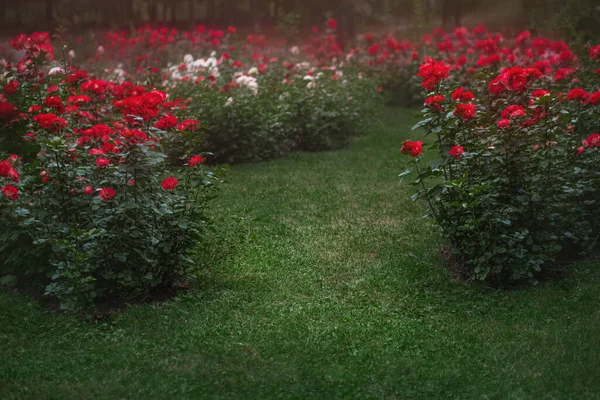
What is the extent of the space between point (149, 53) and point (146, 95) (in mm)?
10755

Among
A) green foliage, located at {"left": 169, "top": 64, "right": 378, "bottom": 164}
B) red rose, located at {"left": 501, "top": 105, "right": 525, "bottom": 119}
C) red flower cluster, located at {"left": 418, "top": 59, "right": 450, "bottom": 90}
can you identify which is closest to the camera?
red rose, located at {"left": 501, "top": 105, "right": 525, "bottom": 119}

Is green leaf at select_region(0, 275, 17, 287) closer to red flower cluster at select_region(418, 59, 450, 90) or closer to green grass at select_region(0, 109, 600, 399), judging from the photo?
green grass at select_region(0, 109, 600, 399)

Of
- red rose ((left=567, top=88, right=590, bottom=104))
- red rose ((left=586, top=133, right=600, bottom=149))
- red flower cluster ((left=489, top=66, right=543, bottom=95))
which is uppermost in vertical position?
red flower cluster ((left=489, top=66, right=543, bottom=95))

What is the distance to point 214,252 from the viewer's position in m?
6.32

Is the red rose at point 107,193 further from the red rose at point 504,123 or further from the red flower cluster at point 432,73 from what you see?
the red rose at point 504,123

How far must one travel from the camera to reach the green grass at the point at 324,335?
166 inches

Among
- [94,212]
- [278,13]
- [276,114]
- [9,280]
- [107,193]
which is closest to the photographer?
[107,193]

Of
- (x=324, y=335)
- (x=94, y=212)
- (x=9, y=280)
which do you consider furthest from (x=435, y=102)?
(x=9, y=280)

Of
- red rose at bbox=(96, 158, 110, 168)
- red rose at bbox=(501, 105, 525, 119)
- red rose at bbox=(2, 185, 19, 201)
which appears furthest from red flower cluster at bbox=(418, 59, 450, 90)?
red rose at bbox=(2, 185, 19, 201)

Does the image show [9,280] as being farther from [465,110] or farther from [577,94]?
[577,94]

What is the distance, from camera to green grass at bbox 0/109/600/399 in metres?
4.21

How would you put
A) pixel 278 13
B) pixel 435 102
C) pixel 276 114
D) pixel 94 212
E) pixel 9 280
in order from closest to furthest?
Result: pixel 94 212, pixel 9 280, pixel 435 102, pixel 276 114, pixel 278 13

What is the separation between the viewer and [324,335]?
4.86 metres

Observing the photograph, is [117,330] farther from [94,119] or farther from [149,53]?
[149,53]
